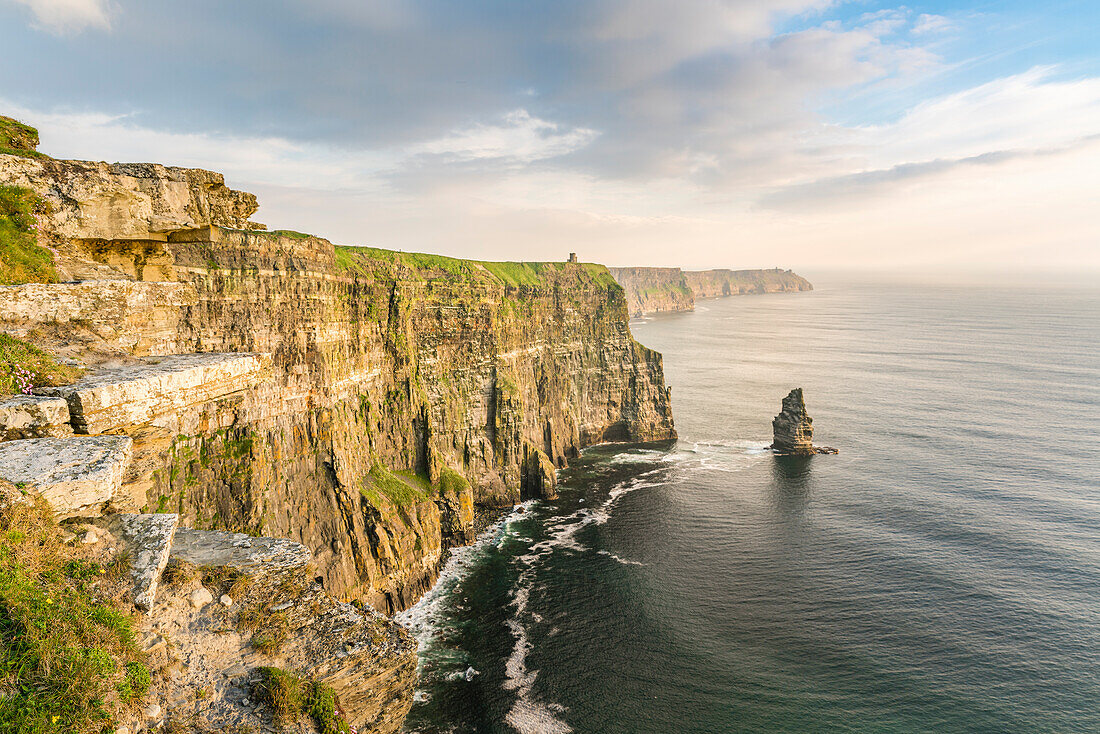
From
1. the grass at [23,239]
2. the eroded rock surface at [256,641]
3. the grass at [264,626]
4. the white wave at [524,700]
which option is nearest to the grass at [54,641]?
the eroded rock surface at [256,641]

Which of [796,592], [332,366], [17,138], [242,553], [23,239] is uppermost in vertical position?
[17,138]

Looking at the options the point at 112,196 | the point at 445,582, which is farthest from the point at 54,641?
the point at 445,582

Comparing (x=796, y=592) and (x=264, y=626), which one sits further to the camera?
(x=796, y=592)

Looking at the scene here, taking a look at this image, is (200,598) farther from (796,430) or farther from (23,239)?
(796,430)

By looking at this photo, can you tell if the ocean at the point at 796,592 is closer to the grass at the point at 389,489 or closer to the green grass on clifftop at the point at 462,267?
the grass at the point at 389,489

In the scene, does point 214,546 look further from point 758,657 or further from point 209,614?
point 758,657
